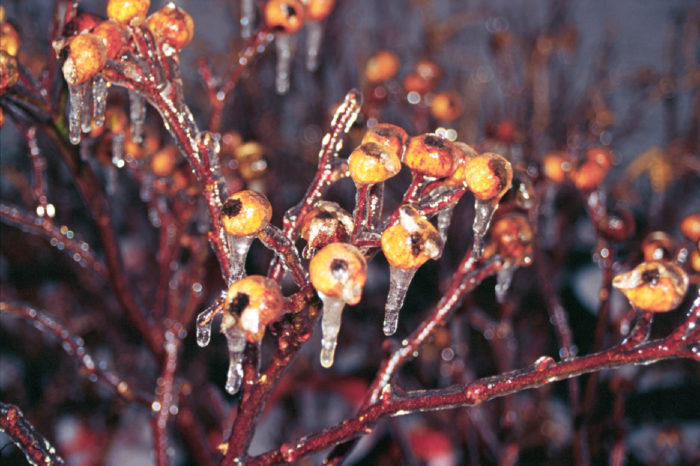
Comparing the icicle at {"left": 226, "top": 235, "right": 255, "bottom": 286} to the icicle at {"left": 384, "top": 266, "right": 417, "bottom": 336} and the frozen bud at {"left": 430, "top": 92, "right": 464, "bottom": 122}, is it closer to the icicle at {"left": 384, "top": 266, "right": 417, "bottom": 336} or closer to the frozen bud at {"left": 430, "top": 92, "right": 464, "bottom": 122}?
the icicle at {"left": 384, "top": 266, "right": 417, "bottom": 336}

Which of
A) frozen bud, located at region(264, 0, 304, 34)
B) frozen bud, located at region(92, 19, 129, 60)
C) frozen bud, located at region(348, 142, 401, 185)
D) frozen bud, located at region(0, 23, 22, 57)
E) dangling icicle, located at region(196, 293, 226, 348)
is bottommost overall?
dangling icicle, located at region(196, 293, 226, 348)

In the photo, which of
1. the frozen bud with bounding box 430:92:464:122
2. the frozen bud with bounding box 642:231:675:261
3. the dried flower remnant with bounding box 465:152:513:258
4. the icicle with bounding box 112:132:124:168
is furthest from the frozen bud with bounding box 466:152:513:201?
the frozen bud with bounding box 430:92:464:122

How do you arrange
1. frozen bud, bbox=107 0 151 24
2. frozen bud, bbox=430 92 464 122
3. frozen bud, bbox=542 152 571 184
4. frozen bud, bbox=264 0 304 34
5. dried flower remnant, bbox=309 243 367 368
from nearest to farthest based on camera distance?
dried flower remnant, bbox=309 243 367 368 → frozen bud, bbox=107 0 151 24 → frozen bud, bbox=264 0 304 34 → frozen bud, bbox=542 152 571 184 → frozen bud, bbox=430 92 464 122

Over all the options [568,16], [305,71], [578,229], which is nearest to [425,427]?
[578,229]

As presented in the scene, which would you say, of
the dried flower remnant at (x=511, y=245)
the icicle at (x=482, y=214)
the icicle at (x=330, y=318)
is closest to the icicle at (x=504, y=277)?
the dried flower remnant at (x=511, y=245)

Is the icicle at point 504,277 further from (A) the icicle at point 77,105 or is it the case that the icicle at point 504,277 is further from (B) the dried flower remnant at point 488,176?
(A) the icicle at point 77,105

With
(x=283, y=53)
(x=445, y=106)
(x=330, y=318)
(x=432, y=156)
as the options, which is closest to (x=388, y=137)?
(x=432, y=156)
